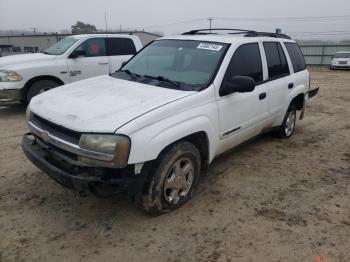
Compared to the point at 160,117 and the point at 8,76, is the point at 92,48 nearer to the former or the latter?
the point at 8,76

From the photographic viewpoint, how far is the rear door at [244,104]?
3.87 meters

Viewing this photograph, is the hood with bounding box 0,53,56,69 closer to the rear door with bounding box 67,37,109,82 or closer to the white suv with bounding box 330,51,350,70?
the rear door with bounding box 67,37,109,82

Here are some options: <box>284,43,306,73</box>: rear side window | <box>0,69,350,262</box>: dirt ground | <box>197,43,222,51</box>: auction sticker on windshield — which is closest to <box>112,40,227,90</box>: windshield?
<box>197,43,222,51</box>: auction sticker on windshield

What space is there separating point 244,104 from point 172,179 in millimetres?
1472

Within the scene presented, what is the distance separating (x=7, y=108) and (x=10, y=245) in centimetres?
606

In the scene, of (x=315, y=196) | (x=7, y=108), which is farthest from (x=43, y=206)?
(x=7, y=108)

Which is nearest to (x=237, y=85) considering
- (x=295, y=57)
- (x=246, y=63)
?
(x=246, y=63)

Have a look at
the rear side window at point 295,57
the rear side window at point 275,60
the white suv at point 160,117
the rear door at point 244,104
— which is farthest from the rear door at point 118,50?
the rear door at point 244,104

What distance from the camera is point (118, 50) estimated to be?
870 centimetres

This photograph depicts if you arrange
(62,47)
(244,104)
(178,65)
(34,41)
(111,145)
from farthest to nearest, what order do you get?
(34,41)
(62,47)
(244,104)
(178,65)
(111,145)

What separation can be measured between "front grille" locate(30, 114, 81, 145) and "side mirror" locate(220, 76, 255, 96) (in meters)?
1.71

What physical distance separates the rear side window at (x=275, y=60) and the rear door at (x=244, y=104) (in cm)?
30

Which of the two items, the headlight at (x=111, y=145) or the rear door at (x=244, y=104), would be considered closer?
the headlight at (x=111, y=145)

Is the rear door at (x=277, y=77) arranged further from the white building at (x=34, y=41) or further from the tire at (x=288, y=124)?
the white building at (x=34, y=41)
